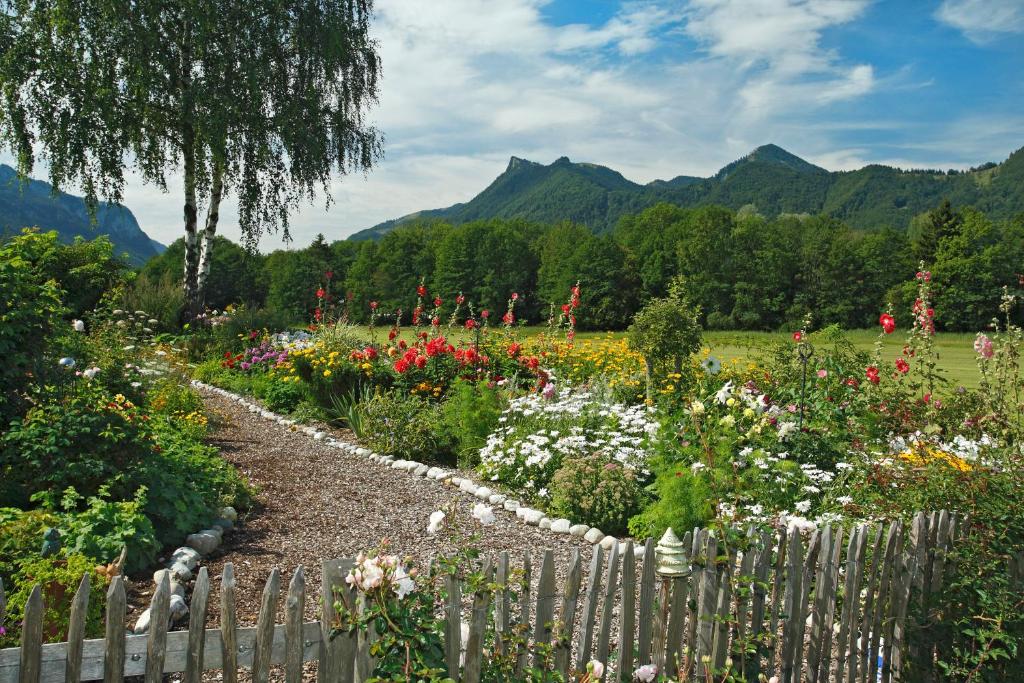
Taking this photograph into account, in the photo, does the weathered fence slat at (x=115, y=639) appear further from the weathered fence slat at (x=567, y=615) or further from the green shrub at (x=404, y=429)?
the green shrub at (x=404, y=429)

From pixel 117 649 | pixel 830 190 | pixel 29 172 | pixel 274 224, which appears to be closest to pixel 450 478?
pixel 117 649

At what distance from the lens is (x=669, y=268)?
33.4 meters

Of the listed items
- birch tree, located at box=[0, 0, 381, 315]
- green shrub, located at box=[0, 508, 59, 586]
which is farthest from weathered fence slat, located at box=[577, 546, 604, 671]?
birch tree, located at box=[0, 0, 381, 315]

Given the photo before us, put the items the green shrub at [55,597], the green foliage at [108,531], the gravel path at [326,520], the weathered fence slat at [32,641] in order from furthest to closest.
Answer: the gravel path at [326,520] < the green foliage at [108,531] < the green shrub at [55,597] < the weathered fence slat at [32,641]

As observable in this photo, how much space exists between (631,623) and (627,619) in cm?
4

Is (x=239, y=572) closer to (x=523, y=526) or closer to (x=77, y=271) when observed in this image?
(x=523, y=526)

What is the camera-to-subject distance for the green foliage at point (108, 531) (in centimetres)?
326

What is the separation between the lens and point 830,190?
4459 inches

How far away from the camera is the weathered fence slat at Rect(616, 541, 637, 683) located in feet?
6.98

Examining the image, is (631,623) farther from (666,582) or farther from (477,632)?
(477,632)

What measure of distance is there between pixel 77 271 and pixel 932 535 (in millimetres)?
14600

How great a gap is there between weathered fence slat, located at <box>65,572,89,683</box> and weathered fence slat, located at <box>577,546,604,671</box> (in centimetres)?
133

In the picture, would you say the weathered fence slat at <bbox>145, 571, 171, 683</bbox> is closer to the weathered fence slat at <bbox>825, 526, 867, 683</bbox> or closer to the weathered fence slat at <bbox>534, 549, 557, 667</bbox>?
the weathered fence slat at <bbox>534, 549, 557, 667</bbox>

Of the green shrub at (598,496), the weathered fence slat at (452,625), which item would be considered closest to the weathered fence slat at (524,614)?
the weathered fence slat at (452,625)
